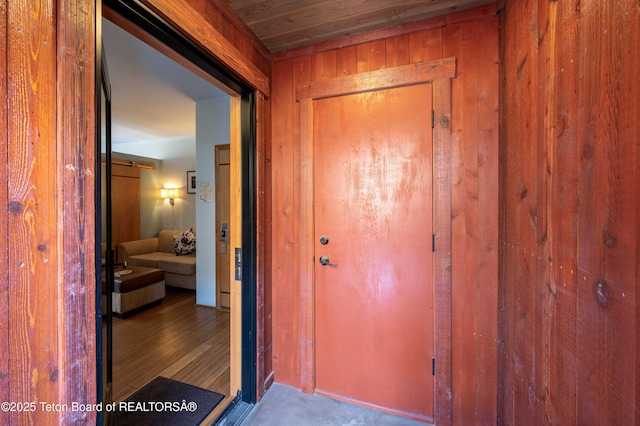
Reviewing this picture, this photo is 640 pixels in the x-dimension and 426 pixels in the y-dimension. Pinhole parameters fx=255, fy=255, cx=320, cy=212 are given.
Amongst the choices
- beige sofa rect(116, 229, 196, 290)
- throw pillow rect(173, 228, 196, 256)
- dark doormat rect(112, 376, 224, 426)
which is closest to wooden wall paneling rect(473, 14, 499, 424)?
dark doormat rect(112, 376, 224, 426)

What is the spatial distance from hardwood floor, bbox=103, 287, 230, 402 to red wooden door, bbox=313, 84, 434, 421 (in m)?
1.02

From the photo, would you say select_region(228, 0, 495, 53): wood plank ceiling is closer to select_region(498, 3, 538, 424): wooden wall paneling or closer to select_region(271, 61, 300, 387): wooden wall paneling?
select_region(271, 61, 300, 387): wooden wall paneling

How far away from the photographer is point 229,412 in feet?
5.42

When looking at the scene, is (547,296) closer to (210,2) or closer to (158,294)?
(210,2)

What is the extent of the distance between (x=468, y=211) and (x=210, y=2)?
1866 mm

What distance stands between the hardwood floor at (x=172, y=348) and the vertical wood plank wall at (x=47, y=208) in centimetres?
96

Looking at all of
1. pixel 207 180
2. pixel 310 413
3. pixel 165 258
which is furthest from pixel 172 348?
pixel 165 258

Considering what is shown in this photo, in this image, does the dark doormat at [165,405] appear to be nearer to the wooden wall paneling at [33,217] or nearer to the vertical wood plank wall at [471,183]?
the wooden wall paneling at [33,217]

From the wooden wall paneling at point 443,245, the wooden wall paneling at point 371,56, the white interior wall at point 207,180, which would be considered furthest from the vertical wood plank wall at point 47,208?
the white interior wall at point 207,180

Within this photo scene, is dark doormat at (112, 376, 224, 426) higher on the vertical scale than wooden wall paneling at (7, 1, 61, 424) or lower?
lower

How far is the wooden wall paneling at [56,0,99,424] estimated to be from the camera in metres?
0.76

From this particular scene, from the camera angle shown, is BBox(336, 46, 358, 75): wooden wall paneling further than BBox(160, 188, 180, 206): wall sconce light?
No

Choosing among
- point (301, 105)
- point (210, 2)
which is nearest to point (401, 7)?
point (301, 105)

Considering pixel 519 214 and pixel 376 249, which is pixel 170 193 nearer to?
pixel 376 249
